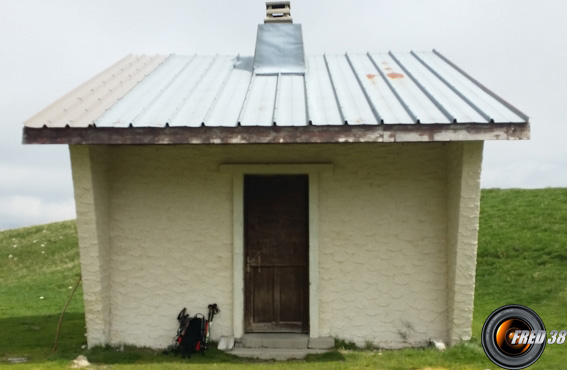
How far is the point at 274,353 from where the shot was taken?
295 inches

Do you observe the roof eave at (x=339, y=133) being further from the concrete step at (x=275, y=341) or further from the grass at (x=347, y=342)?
the concrete step at (x=275, y=341)

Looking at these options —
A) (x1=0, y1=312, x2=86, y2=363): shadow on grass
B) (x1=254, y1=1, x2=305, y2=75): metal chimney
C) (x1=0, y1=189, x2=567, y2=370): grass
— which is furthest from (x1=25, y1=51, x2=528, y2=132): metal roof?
(x1=0, y1=312, x2=86, y2=363): shadow on grass

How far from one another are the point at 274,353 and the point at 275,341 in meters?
0.29

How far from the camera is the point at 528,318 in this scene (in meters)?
6.43

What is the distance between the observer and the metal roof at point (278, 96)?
700cm

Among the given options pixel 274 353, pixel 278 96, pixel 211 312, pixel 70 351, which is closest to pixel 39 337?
pixel 70 351

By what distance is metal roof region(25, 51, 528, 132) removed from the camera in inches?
275

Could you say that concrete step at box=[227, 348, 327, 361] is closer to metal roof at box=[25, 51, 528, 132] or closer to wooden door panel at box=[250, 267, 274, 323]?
wooden door panel at box=[250, 267, 274, 323]

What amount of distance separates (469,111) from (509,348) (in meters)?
2.95

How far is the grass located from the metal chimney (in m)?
4.80

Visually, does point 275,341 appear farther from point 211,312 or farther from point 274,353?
point 211,312

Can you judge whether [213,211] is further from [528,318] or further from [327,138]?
[528,318]

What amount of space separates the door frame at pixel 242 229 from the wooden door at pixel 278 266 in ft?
0.70

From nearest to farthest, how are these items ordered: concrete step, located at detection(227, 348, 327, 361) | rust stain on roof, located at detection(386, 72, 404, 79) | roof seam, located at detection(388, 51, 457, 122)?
roof seam, located at detection(388, 51, 457, 122)
concrete step, located at detection(227, 348, 327, 361)
rust stain on roof, located at detection(386, 72, 404, 79)
